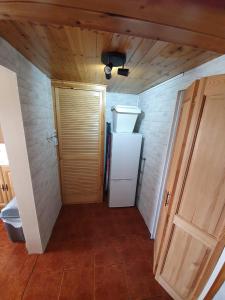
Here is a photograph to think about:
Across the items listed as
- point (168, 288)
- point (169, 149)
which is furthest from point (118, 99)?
point (168, 288)

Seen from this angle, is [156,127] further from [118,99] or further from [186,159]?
[118,99]

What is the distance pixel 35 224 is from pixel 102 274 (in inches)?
35.9

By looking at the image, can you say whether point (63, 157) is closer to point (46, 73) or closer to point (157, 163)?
point (46, 73)

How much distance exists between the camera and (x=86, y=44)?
0.96m

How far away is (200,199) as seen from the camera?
97cm

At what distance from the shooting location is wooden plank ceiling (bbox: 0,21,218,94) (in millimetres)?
832

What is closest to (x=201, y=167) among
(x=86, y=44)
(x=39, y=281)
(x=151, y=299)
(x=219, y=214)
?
(x=219, y=214)

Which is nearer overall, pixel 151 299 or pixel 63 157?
pixel 151 299

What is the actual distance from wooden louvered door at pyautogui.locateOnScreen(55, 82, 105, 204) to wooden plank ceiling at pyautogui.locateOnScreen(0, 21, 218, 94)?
559mm

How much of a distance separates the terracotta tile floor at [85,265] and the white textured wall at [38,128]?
0.25 metres

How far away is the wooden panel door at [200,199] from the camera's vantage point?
2.81 feet

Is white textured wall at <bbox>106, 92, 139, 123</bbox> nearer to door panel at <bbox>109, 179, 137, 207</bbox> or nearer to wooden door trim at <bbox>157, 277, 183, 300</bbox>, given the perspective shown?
door panel at <bbox>109, 179, 137, 207</bbox>

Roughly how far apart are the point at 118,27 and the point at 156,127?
1.50m

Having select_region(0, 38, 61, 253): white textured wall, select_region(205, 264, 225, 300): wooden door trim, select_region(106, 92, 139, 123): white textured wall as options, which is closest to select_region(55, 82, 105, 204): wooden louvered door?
select_region(0, 38, 61, 253): white textured wall
